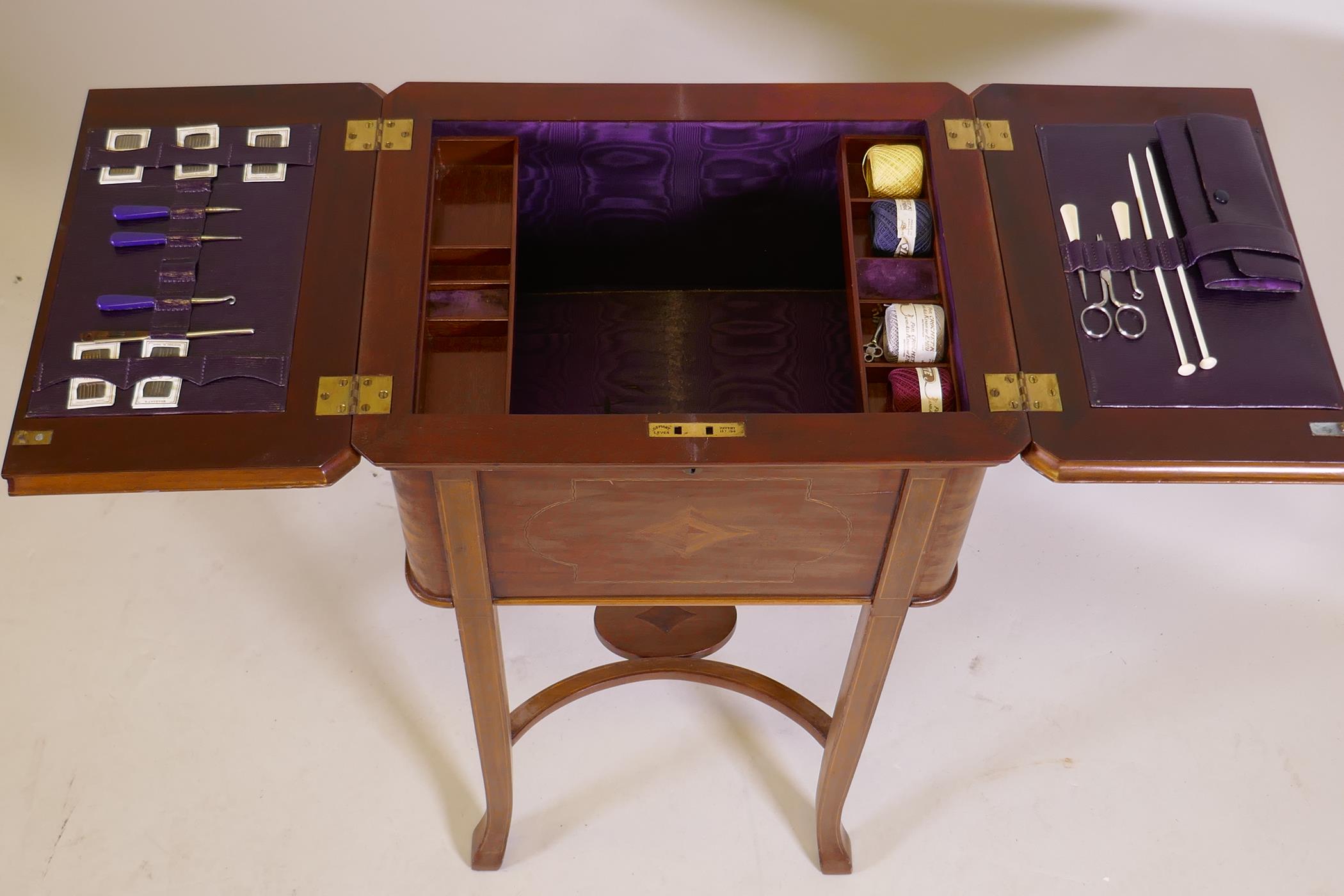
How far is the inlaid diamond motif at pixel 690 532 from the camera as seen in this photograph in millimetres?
1662

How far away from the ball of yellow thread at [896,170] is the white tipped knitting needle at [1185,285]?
37 centimetres

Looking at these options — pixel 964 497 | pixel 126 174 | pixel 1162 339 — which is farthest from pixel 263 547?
pixel 1162 339

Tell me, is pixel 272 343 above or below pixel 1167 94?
below

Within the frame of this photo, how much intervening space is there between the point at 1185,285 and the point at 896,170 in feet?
1.58

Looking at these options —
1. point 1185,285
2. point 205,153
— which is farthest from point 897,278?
point 205,153

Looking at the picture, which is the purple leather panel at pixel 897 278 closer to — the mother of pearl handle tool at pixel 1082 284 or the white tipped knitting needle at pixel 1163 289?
the mother of pearl handle tool at pixel 1082 284

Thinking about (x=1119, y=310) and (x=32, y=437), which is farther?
(x=1119, y=310)

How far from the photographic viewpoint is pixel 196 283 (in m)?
1.70

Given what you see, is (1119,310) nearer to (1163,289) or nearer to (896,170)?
(1163,289)

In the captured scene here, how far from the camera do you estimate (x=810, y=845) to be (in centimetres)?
248

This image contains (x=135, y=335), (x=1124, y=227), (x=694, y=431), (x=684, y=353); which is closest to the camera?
(x=694, y=431)

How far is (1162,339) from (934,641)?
132 cm

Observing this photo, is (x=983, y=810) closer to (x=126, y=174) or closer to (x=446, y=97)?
(x=446, y=97)

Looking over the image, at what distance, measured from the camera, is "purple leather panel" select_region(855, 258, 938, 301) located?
1.78 meters
